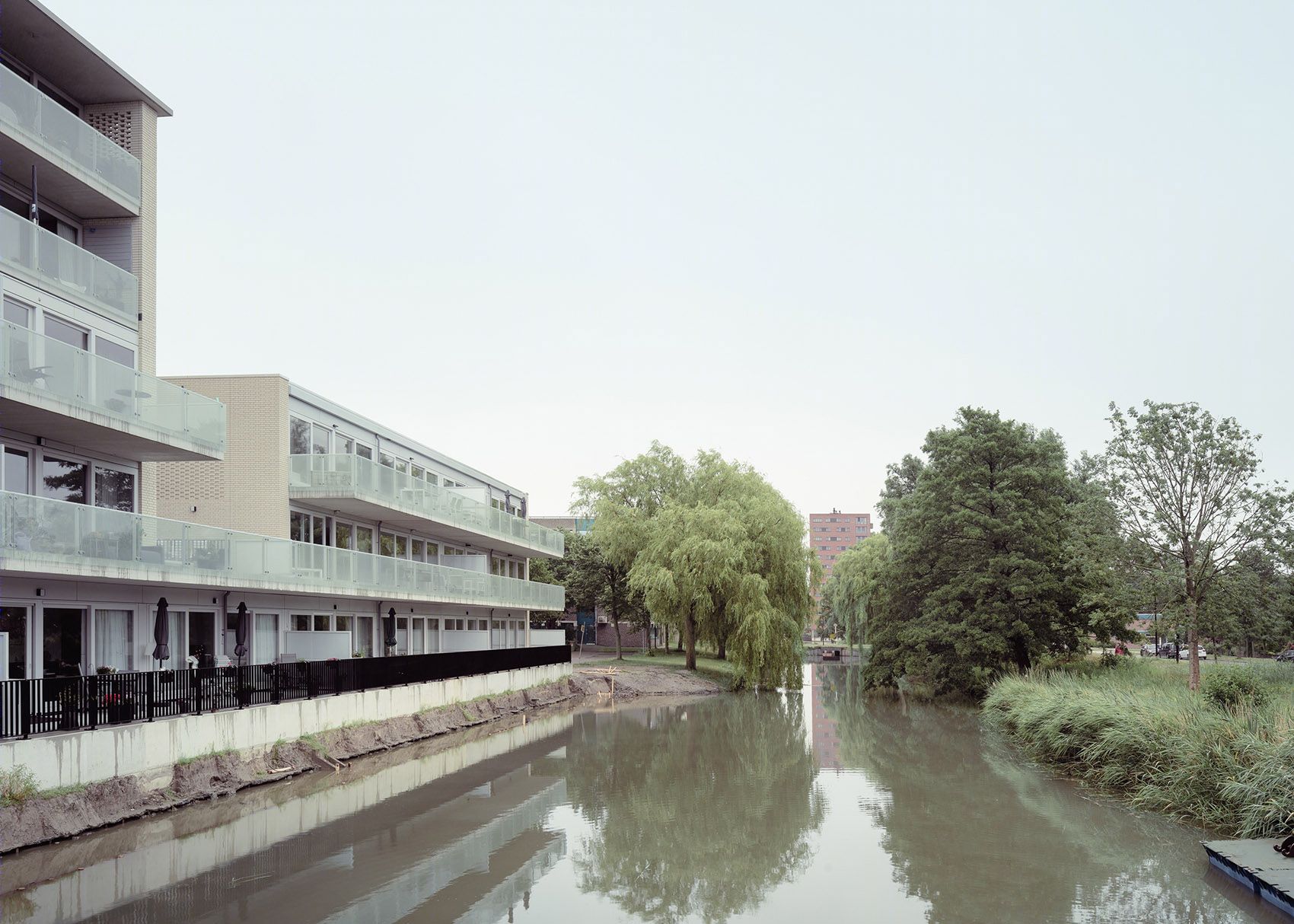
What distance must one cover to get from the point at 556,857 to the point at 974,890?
538 centimetres

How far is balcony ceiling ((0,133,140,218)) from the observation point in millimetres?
19516

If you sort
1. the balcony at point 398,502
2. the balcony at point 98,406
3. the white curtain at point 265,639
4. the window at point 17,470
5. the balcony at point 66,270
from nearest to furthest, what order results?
the balcony at point 98,406 < the balcony at point 66,270 < the window at point 17,470 < the white curtain at point 265,639 < the balcony at point 398,502

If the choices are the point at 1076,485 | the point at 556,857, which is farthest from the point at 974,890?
the point at 1076,485

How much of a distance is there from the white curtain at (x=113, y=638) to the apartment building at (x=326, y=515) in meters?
1.88

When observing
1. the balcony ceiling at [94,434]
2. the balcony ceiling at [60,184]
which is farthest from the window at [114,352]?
the balcony ceiling at [60,184]

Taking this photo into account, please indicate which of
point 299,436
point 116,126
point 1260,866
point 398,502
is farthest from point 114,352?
point 1260,866

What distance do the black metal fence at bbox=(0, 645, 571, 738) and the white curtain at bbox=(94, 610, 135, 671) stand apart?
150 cm

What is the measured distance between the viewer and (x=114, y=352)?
22594 millimetres

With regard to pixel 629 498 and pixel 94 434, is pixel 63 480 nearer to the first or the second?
pixel 94 434

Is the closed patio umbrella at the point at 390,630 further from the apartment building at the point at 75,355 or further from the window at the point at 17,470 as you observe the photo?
the window at the point at 17,470

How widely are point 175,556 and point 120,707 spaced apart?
4000 mm

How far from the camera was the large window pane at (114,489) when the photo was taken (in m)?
22.0

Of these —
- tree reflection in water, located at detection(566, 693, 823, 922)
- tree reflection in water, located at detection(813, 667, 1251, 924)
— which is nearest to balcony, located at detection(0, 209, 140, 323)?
tree reflection in water, located at detection(566, 693, 823, 922)

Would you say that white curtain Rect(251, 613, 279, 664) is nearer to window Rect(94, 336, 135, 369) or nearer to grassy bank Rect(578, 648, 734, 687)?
window Rect(94, 336, 135, 369)
